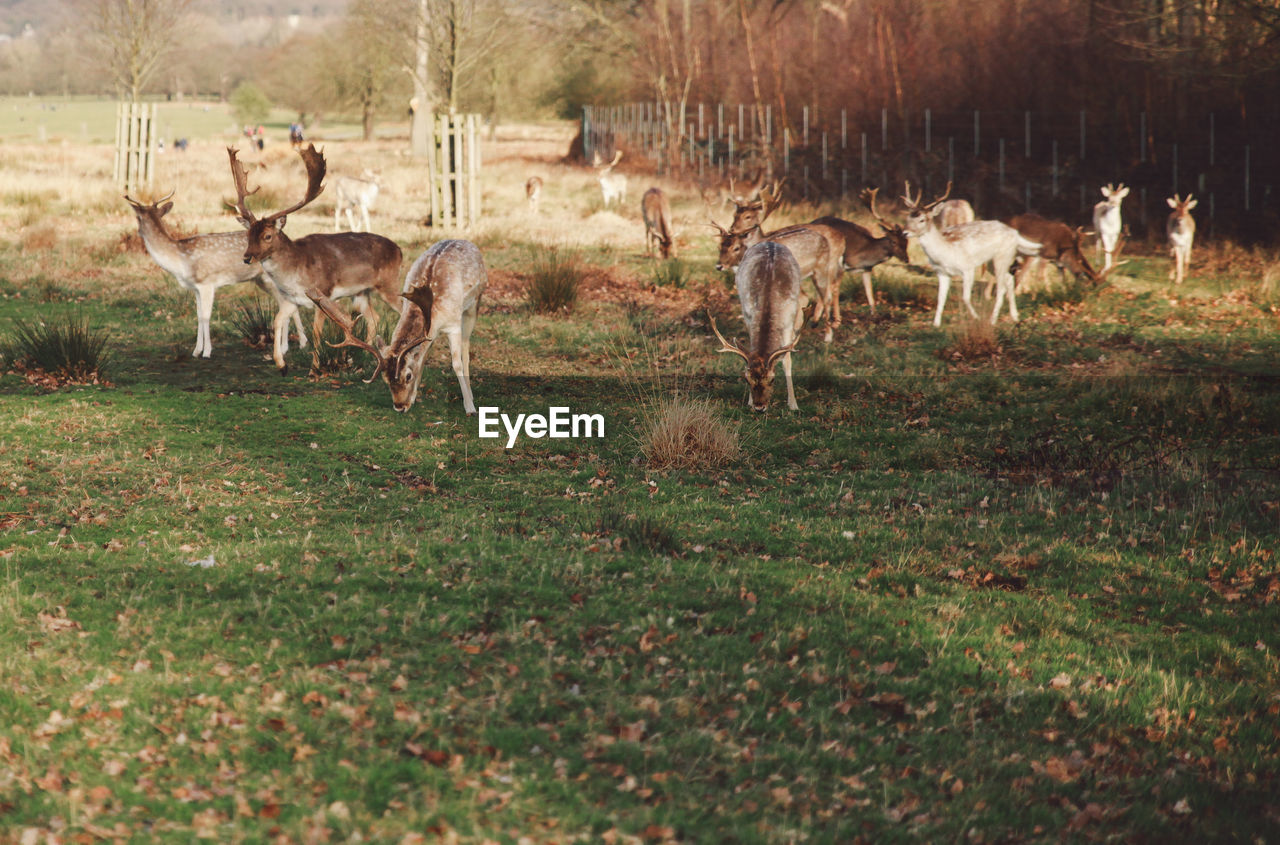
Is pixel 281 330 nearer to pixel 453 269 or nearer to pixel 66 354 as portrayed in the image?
pixel 66 354

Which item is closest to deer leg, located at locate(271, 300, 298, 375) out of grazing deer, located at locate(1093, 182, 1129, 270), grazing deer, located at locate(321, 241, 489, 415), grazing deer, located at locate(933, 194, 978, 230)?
grazing deer, located at locate(321, 241, 489, 415)

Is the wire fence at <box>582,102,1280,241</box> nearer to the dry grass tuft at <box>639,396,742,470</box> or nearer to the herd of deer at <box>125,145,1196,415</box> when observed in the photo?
the herd of deer at <box>125,145,1196,415</box>

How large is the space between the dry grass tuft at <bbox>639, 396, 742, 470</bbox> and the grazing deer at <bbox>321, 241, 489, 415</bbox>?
2.25 m

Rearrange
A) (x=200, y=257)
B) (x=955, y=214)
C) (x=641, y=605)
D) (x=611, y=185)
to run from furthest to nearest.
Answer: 1. (x=611, y=185)
2. (x=955, y=214)
3. (x=200, y=257)
4. (x=641, y=605)

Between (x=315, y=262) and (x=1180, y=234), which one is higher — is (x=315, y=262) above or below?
below

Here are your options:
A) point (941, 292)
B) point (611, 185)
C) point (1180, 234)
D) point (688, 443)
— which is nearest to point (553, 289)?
point (941, 292)

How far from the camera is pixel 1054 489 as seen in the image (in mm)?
9906

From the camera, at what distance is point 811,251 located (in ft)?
49.6

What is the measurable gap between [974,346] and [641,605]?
351 inches

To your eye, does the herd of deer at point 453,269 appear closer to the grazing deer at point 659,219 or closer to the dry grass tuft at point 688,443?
the dry grass tuft at point 688,443

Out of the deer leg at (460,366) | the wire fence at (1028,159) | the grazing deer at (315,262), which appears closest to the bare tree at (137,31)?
the wire fence at (1028,159)

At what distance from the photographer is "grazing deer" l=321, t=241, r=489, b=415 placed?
11.0m

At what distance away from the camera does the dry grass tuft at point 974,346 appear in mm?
14680

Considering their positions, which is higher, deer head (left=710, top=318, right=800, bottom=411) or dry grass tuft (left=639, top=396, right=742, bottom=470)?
deer head (left=710, top=318, right=800, bottom=411)
